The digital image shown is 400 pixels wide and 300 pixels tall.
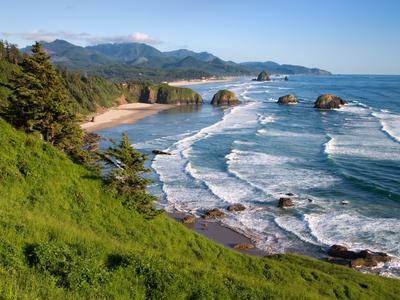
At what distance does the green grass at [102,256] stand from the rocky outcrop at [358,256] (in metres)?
3.63

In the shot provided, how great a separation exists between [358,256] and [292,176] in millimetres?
18396

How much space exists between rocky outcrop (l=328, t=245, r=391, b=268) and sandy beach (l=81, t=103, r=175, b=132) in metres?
61.7

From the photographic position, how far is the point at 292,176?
46.0m

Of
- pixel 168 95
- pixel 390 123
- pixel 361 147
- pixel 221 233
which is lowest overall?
pixel 221 233

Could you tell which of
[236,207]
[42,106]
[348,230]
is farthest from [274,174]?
[42,106]

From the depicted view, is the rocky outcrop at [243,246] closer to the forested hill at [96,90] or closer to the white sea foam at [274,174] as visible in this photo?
the white sea foam at [274,174]

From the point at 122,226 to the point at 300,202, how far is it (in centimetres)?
2192

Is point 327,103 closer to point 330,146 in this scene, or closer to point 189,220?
point 330,146

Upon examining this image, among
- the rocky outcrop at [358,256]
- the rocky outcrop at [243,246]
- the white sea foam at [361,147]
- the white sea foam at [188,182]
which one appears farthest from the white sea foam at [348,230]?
the white sea foam at [361,147]

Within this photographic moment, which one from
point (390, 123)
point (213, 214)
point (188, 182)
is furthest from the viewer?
point (390, 123)

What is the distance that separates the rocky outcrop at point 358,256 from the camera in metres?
27.3

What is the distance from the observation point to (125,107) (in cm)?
12825

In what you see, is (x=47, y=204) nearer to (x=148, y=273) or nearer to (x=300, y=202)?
(x=148, y=273)

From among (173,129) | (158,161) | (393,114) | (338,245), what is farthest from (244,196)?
(393,114)
